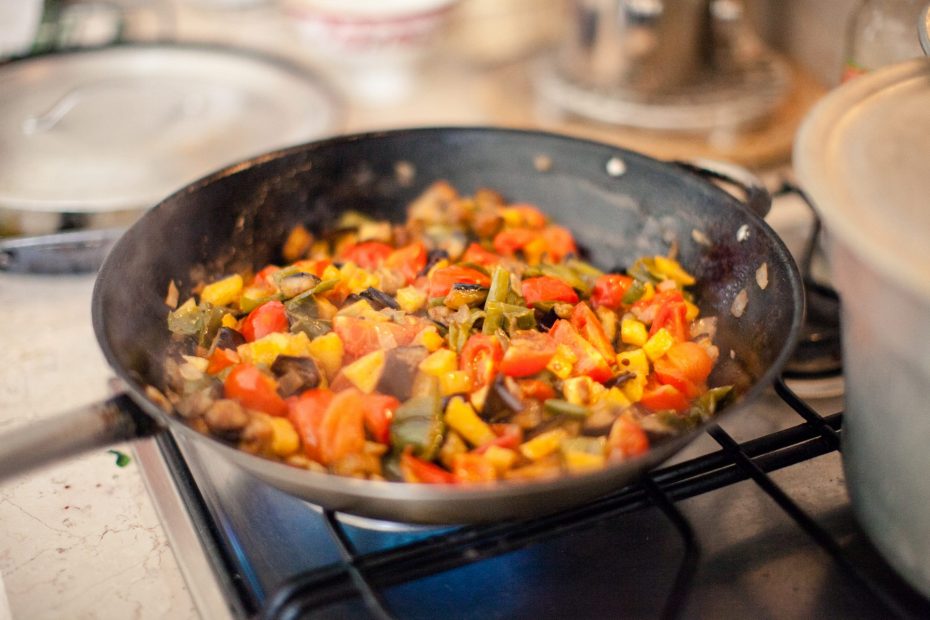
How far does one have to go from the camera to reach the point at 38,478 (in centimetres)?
98

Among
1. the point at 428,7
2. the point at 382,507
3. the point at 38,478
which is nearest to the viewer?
the point at 382,507

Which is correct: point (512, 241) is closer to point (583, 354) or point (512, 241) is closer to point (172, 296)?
point (583, 354)

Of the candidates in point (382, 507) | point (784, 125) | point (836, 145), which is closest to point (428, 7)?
point (784, 125)

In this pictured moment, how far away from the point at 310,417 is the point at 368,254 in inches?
15.8

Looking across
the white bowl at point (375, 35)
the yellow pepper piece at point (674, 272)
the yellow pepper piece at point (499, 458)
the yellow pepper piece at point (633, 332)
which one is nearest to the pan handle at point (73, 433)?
the yellow pepper piece at point (499, 458)

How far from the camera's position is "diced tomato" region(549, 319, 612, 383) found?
3.01ft

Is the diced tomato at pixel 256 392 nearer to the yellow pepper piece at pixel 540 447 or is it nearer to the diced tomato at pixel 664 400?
the yellow pepper piece at pixel 540 447

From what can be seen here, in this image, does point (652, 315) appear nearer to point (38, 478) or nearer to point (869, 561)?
point (869, 561)

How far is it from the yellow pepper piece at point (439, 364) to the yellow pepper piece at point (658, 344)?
0.24 m

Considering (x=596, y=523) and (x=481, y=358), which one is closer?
(x=596, y=523)

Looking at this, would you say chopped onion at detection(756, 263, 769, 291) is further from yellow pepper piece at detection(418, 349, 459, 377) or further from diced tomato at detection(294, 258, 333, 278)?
diced tomato at detection(294, 258, 333, 278)

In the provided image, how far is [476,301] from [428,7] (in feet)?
3.47

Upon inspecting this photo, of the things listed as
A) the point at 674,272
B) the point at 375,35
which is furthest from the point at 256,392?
the point at 375,35

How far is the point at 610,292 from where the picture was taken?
1.06m
